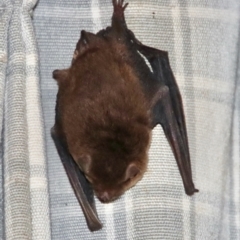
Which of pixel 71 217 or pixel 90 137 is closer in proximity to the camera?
pixel 90 137

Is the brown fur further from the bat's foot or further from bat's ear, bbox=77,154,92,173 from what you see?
the bat's foot

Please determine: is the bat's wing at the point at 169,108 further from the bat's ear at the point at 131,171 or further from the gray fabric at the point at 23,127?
the gray fabric at the point at 23,127

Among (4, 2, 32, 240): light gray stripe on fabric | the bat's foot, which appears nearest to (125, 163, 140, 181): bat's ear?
(4, 2, 32, 240): light gray stripe on fabric

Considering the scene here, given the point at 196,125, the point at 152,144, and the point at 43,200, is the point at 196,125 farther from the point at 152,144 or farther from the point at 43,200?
the point at 43,200

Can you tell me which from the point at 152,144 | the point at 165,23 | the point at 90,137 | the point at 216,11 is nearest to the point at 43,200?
the point at 90,137

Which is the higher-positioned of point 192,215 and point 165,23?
point 165,23

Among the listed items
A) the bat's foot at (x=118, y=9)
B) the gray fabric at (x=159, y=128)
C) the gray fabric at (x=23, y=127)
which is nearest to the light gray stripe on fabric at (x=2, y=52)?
the gray fabric at (x=23, y=127)

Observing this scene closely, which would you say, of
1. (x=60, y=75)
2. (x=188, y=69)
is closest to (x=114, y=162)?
(x=60, y=75)
